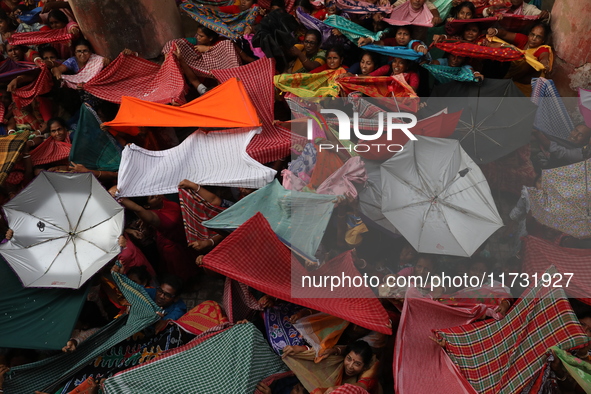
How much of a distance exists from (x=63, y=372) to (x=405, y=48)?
4721 millimetres

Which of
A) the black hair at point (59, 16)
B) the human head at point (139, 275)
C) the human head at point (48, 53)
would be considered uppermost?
the black hair at point (59, 16)

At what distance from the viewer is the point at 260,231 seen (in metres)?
3.94

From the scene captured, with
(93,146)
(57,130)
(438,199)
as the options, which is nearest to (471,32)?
(438,199)

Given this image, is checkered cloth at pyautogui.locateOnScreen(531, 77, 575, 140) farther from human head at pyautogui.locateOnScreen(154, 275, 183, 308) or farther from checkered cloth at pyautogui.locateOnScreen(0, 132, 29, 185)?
checkered cloth at pyautogui.locateOnScreen(0, 132, 29, 185)

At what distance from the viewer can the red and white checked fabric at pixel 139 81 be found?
5715 millimetres

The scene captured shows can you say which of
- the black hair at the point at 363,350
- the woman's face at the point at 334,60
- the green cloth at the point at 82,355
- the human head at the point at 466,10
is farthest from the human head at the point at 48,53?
the black hair at the point at 363,350

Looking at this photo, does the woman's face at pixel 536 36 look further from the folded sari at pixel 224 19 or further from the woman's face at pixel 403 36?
the folded sari at pixel 224 19

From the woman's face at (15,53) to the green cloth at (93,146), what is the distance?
2382 mm

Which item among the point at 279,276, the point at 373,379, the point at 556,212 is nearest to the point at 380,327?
the point at 373,379

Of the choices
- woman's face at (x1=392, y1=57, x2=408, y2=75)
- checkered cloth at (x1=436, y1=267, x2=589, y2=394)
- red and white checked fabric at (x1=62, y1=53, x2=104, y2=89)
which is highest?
woman's face at (x1=392, y1=57, x2=408, y2=75)

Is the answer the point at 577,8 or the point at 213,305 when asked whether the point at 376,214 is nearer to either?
the point at 213,305

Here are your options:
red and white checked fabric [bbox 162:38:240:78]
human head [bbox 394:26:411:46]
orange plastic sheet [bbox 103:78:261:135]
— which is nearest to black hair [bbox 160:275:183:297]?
orange plastic sheet [bbox 103:78:261:135]

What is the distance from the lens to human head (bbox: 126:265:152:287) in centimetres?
465

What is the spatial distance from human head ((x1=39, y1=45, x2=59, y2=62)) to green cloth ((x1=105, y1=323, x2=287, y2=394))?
184 inches
